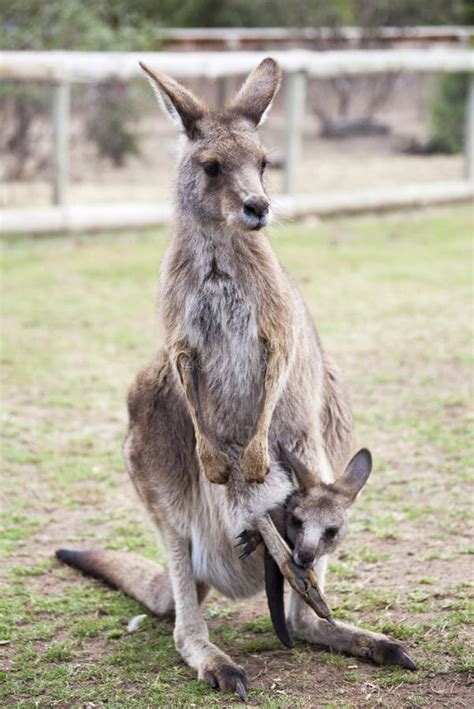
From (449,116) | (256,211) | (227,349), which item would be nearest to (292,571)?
(227,349)

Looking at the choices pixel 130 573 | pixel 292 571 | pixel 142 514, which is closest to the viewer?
pixel 292 571

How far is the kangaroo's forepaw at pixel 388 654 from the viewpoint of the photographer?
3396 mm

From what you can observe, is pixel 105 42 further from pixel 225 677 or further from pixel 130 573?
pixel 225 677

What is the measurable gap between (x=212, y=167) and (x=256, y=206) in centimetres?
28

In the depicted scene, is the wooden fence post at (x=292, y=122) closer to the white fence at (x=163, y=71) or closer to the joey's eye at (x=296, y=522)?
the white fence at (x=163, y=71)

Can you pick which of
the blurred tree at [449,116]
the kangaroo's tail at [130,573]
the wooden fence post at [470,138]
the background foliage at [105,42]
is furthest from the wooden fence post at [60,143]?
the kangaroo's tail at [130,573]

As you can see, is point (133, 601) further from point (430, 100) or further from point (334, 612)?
point (430, 100)

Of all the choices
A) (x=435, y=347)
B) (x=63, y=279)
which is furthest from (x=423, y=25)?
(x=435, y=347)

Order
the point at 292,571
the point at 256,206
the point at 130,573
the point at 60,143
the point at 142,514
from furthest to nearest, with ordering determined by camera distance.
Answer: the point at 60,143, the point at 142,514, the point at 130,573, the point at 292,571, the point at 256,206

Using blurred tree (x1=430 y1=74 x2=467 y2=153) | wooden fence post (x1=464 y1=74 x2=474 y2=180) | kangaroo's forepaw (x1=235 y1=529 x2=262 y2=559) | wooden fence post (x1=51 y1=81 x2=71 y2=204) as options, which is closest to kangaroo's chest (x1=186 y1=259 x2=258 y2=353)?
kangaroo's forepaw (x1=235 y1=529 x2=262 y2=559)

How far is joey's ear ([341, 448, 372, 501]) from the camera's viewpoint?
350 centimetres

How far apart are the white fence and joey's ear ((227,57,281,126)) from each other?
18.9 feet

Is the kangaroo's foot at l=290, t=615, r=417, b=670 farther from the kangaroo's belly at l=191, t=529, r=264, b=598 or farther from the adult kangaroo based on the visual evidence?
the kangaroo's belly at l=191, t=529, r=264, b=598

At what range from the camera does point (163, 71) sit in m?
9.79
